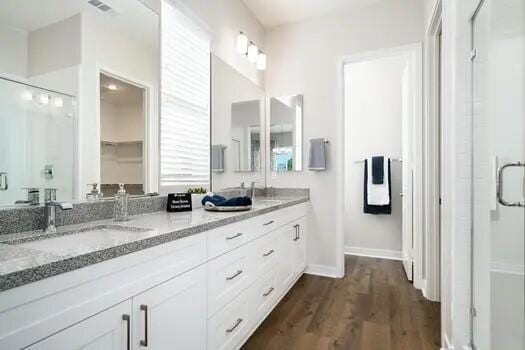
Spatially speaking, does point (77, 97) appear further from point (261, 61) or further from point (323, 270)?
point (323, 270)

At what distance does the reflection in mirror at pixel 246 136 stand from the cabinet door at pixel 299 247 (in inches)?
30.8

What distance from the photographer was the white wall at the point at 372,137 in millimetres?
3664

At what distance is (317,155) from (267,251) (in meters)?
1.34

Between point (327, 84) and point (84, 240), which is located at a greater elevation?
point (327, 84)

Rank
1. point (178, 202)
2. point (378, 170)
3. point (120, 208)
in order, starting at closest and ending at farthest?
1. point (120, 208)
2. point (178, 202)
3. point (378, 170)

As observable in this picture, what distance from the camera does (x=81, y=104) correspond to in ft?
4.57

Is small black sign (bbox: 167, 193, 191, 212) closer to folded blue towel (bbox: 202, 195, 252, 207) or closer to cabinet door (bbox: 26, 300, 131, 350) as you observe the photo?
folded blue towel (bbox: 202, 195, 252, 207)

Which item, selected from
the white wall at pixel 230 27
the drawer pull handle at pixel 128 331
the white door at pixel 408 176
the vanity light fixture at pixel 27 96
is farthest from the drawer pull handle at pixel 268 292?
the white wall at pixel 230 27

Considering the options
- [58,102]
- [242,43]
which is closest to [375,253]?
[242,43]

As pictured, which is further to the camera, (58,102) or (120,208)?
(120,208)

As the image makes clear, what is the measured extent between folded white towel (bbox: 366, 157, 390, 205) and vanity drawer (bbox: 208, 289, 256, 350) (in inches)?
95.2

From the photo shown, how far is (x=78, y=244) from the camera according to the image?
3.51 ft

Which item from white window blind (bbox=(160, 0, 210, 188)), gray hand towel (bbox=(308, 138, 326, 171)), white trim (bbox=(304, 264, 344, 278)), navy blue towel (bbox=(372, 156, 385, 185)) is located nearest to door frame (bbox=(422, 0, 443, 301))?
white trim (bbox=(304, 264, 344, 278))

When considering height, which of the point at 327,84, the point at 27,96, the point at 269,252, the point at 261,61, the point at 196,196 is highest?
the point at 261,61
